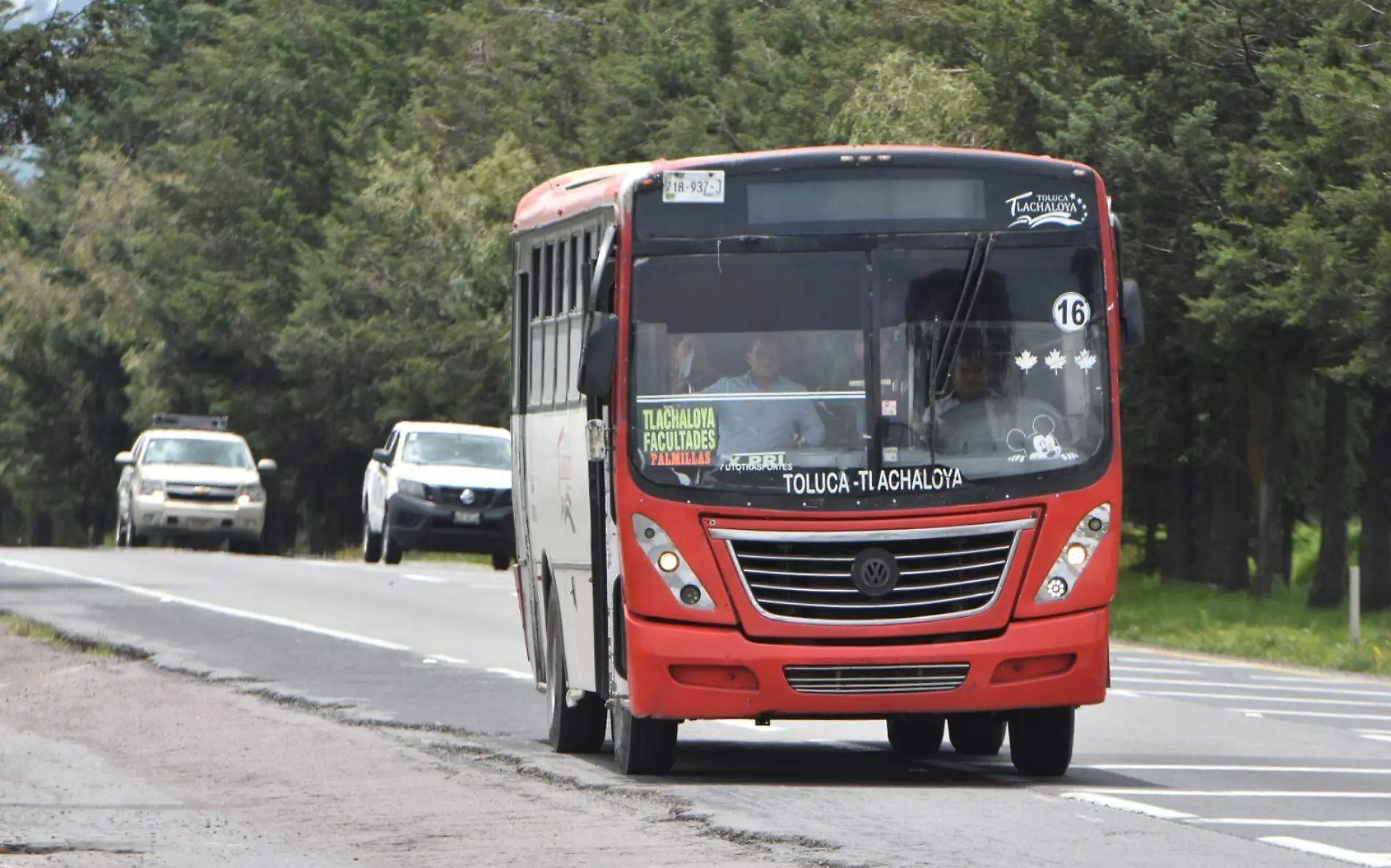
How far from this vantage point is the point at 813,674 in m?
12.4

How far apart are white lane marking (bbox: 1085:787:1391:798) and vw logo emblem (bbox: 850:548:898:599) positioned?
1.30 metres

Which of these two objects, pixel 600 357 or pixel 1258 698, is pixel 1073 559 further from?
pixel 1258 698

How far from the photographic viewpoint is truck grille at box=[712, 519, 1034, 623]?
1234 centimetres

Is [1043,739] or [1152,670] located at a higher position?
[1043,739]

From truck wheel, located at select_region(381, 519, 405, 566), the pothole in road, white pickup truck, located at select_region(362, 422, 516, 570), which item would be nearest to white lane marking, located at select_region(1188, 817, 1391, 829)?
the pothole in road

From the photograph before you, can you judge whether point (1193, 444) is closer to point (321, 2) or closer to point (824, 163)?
point (824, 163)

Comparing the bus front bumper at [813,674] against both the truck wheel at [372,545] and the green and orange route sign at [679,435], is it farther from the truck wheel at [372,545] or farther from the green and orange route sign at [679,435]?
the truck wheel at [372,545]

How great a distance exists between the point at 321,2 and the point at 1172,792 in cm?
8146

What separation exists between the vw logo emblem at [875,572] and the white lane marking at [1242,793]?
1299mm

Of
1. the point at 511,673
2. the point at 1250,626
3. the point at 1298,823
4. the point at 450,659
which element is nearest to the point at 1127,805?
the point at 1298,823

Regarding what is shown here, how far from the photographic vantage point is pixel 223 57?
3410 inches

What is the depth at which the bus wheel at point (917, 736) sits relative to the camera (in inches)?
576

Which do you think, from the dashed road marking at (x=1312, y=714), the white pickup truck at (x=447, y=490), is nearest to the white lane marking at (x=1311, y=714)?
the dashed road marking at (x=1312, y=714)

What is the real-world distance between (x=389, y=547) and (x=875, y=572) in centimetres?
2717
